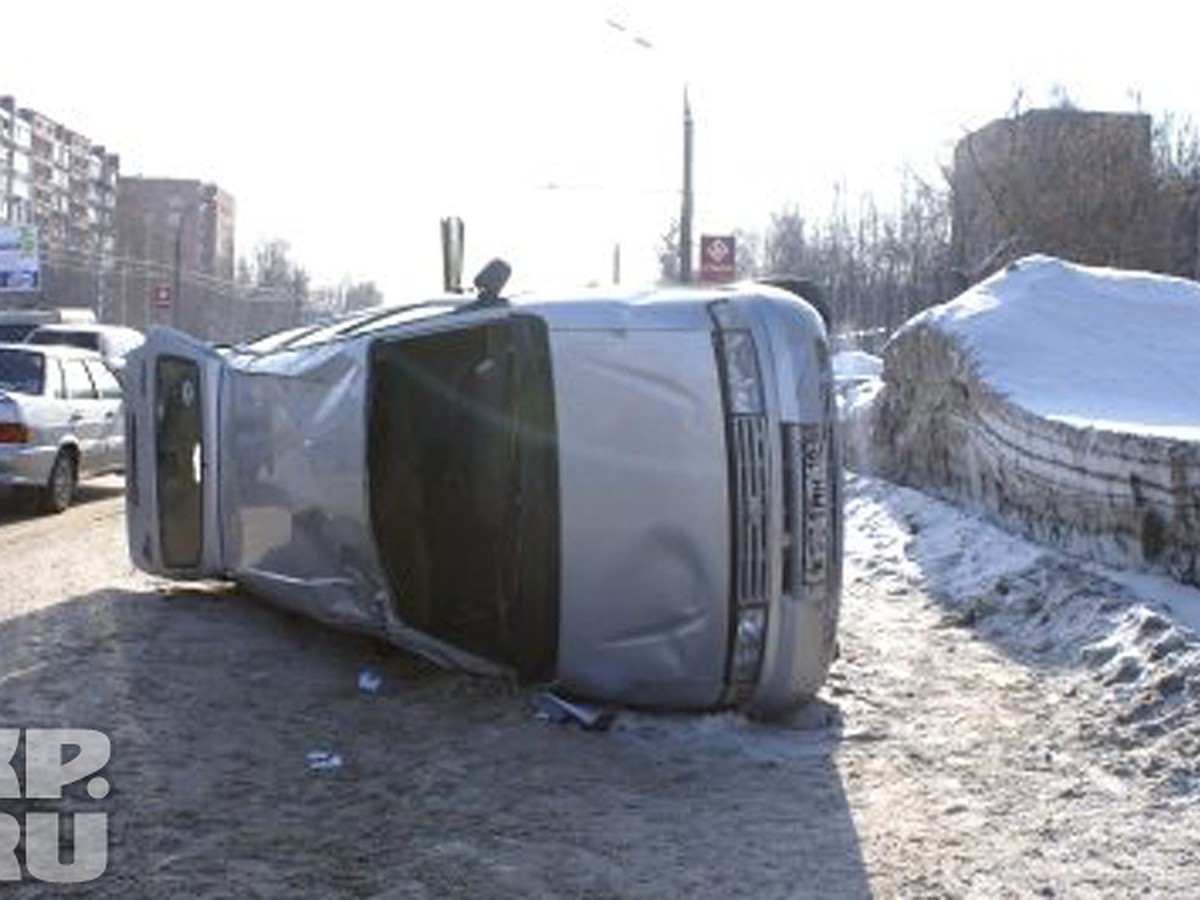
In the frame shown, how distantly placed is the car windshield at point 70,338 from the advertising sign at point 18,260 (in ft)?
116

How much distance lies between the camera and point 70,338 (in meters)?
24.3

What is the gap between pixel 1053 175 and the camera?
3731 centimetres

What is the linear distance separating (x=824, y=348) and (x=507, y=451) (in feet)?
4.90

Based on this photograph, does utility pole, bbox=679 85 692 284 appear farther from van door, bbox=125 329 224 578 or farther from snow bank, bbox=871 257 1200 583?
van door, bbox=125 329 224 578

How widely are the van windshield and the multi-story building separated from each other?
318 feet

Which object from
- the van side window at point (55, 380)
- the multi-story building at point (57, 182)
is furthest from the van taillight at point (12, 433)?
the multi-story building at point (57, 182)

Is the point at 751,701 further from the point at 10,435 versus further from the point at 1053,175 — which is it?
the point at 1053,175

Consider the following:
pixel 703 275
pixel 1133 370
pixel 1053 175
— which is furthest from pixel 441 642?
pixel 1053 175

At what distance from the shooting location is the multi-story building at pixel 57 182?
399 ft

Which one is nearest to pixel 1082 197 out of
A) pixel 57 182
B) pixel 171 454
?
pixel 171 454

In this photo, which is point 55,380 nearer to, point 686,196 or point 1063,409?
point 1063,409

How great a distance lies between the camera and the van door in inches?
365

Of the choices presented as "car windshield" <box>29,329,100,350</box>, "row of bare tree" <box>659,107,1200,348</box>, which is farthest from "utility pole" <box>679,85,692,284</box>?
"car windshield" <box>29,329,100,350</box>

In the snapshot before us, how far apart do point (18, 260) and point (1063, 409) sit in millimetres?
53910
